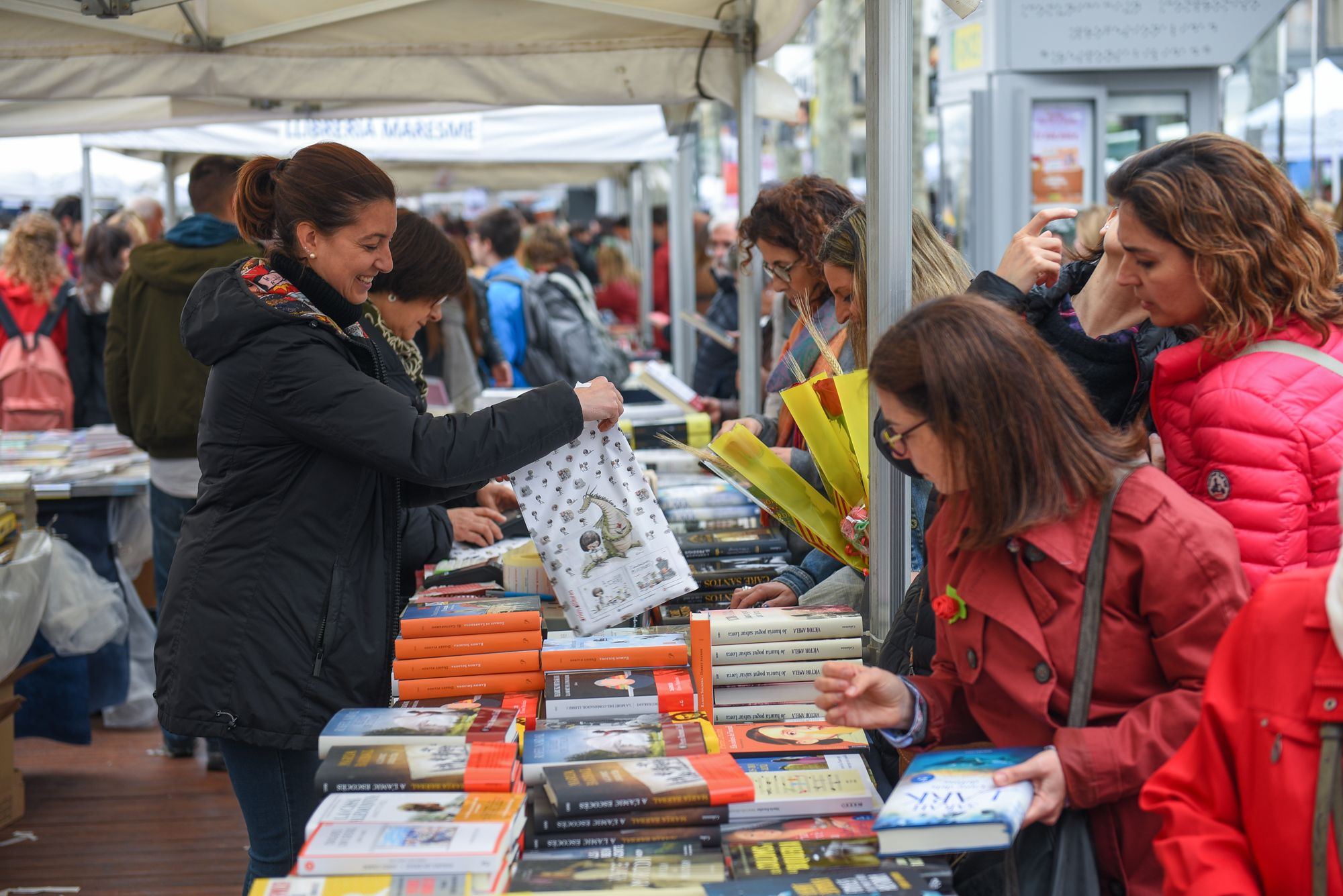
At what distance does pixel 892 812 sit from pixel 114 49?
3.79 metres

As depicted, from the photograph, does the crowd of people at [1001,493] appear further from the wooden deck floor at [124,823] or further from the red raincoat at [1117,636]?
the wooden deck floor at [124,823]

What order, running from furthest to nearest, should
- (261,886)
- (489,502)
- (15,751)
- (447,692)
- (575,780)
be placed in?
1. (15,751)
2. (489,502)
3. (447,692)
4. (575,780)
5. (261,886)

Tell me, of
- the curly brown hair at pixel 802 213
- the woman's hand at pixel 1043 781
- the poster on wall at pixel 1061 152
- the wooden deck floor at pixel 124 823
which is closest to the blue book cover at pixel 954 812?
the woman's hand at pixel 1043 781

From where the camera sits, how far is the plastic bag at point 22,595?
4.03 metres

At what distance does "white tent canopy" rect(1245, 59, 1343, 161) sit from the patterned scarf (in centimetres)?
810

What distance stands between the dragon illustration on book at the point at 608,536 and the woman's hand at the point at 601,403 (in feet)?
0.47

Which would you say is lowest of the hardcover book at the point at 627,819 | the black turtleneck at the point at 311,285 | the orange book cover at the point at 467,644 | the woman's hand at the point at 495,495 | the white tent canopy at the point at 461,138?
the hardcover book at the point at 627,819

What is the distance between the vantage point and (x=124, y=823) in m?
4.60

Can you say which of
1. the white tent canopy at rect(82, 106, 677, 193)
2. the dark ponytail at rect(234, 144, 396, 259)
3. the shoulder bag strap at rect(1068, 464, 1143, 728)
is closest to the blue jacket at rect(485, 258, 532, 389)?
the white tent canopy at rect(82, 106, 677, 193)

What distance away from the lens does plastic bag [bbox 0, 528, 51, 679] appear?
4031 millimetres

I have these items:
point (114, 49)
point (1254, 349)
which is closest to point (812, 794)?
point (1254, 349)

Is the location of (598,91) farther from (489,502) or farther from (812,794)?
(812,794)

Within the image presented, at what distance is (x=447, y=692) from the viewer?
95.8 inches

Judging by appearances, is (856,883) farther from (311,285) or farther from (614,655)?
(311,285)
